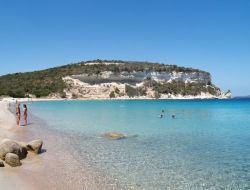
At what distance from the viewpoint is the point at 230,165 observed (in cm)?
1326

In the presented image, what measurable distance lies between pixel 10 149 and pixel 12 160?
0.81m

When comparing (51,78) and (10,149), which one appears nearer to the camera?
(10,149)

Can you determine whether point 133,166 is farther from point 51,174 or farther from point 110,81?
point 110,81

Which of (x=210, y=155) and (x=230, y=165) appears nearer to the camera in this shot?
(x=230, y=165)

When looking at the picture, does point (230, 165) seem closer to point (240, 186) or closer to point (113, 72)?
point (240, 186)

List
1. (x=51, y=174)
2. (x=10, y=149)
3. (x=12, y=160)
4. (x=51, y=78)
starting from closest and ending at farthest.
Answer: (x=51, y=174)
(x=12, y=160)
(x=10, y=149)
(x=51, y=78)

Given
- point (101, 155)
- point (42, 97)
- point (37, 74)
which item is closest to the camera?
point (101, 155)

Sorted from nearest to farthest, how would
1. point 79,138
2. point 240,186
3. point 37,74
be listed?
point 240,186 → point 79,138 → point 37,74

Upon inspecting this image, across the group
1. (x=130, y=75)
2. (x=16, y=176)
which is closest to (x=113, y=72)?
(x=130, y=75)

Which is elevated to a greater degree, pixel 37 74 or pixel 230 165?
pixel 37 74

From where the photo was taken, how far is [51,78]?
473 ft

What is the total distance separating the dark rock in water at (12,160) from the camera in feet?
41.0

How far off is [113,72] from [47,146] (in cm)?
12522

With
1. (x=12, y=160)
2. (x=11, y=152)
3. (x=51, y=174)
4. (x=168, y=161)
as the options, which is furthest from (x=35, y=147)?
(x=168, y=161)
